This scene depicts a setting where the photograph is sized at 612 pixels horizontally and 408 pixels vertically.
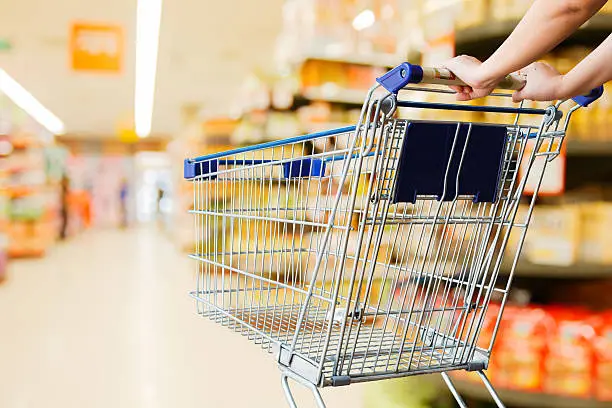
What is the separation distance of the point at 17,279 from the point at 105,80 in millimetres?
7132

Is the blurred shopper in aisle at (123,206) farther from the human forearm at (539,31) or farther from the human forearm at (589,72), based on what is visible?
the human forearm at (539,31)

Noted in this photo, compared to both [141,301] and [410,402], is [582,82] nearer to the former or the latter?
[410,402]

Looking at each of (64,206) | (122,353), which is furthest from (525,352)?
(64,206)

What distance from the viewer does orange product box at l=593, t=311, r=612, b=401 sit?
2408 millimetres

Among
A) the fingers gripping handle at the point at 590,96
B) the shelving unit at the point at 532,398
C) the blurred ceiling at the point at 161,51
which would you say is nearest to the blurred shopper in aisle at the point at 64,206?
the blurred ceiling at the point at 161,51

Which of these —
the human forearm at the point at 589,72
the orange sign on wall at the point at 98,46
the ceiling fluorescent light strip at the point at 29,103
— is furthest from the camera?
the ceiling fluorescent light strip at the point at 29,103

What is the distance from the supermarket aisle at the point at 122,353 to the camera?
10.8ft

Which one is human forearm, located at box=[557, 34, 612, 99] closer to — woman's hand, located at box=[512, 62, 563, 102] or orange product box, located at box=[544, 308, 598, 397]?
woman's hand, located at box=[512, 62, 563, 102]

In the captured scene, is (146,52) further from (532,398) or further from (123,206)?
(123,206)

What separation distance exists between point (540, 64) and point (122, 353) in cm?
351

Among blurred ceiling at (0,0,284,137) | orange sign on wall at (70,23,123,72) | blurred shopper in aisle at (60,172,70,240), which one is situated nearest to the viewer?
orange sign on wall at (70,23,123,72)

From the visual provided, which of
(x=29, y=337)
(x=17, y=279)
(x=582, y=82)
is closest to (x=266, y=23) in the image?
(x=17, y=279)

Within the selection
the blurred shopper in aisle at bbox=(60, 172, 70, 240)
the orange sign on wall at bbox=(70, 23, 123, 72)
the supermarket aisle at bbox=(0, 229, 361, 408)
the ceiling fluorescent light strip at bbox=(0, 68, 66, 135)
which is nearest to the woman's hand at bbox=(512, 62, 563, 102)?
the supermarket aisle at bbox=(0, 229, 361, 408)

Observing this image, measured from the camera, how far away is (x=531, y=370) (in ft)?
8.09
